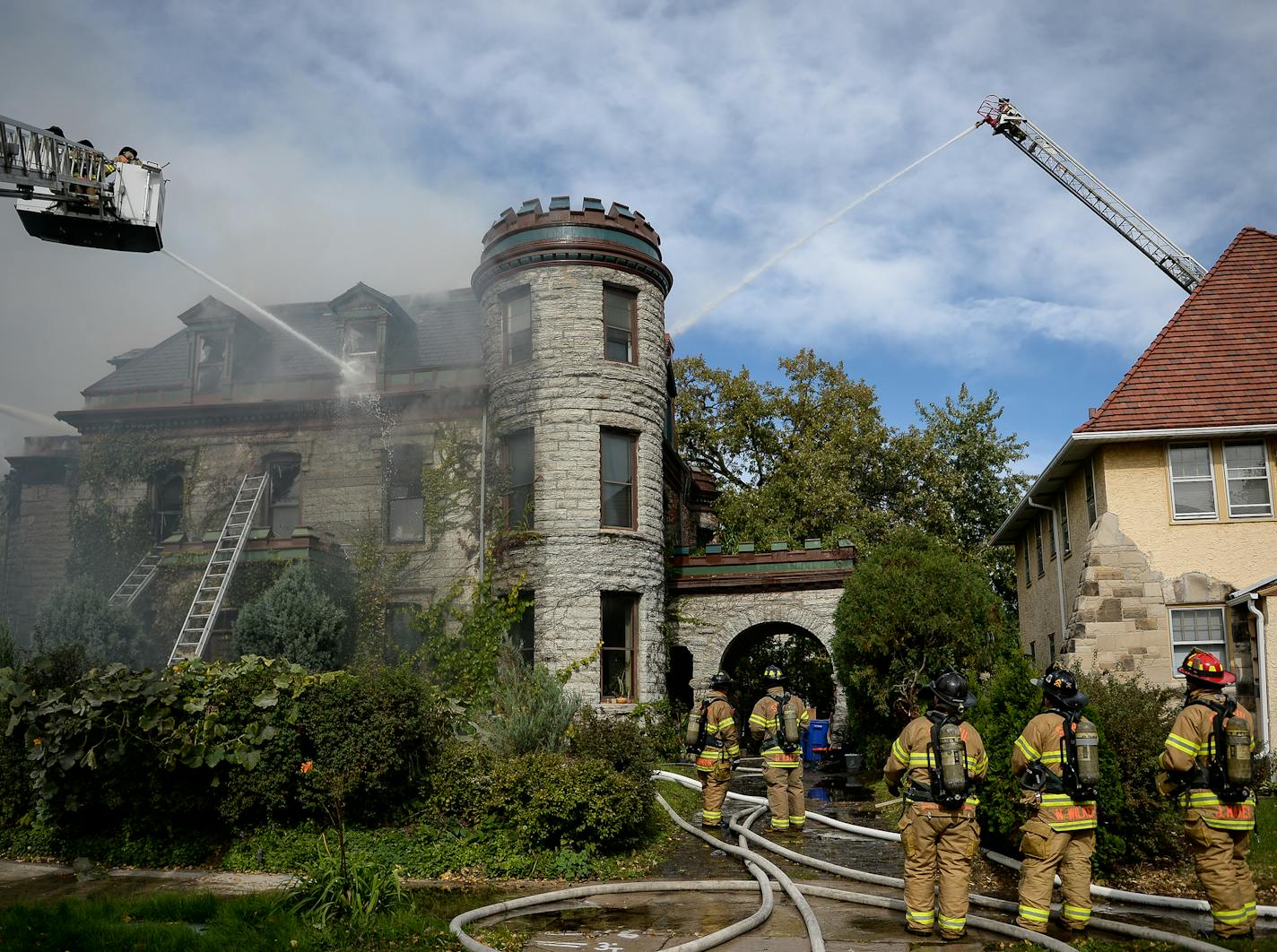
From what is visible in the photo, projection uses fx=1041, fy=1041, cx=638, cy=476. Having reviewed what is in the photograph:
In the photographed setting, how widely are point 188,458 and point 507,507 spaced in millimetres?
7855

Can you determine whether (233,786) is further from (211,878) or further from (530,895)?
(530,895)

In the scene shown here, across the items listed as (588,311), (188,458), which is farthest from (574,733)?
(188,458)

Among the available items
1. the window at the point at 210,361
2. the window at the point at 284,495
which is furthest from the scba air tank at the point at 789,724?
the window at the point at 210,361

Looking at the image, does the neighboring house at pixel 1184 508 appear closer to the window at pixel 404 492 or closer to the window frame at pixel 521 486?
the window frame at pixel 521 486

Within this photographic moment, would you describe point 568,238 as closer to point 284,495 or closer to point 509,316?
point 509,316

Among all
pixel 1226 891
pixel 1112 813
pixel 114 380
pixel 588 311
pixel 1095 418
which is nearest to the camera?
pixel 1226 891

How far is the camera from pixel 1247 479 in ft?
54.3

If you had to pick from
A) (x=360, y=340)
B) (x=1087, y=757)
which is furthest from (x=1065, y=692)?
(x=360, y=340)

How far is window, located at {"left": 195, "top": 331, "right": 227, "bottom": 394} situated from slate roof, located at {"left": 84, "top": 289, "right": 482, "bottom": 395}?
A: 1.35 feet

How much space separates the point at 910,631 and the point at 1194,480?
5212 millimetres

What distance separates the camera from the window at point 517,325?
20844 millimetres

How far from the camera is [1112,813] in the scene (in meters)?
9.36

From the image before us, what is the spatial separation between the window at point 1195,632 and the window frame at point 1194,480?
1.45 m

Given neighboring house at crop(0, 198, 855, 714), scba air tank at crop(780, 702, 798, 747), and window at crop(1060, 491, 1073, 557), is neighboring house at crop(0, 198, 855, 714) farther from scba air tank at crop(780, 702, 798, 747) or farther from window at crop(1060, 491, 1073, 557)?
scba air tank at crop(780, 702, 798, 747)
